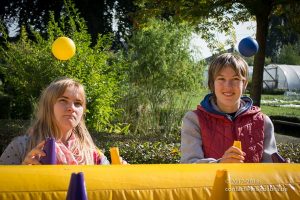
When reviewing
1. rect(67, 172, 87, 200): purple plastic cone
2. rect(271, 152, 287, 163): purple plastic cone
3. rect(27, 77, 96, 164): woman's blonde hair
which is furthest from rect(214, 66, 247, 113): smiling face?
rect(67, 172, 87, 200): purple plastic cone

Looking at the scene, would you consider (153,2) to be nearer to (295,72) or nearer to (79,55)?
(79,55)

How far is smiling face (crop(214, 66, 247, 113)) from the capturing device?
Answer: 2518mm

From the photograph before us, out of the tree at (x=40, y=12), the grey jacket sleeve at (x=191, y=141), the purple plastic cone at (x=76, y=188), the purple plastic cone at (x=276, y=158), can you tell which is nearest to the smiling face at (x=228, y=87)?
the grey jacket sleeve at (x=191, y=141)

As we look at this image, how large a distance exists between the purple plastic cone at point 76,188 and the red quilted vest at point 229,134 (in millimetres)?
1163

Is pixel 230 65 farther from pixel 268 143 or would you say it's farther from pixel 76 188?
pixel 76 188

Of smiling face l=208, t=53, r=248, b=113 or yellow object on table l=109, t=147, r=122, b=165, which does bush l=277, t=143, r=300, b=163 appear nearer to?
smiling face l=208, t=53, r=248, b=113

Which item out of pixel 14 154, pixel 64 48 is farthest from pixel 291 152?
pixel 14 154

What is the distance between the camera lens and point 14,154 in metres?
2.36

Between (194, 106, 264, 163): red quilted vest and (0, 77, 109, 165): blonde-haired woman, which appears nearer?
(0, 77, 109, 165): blonde-haired woman

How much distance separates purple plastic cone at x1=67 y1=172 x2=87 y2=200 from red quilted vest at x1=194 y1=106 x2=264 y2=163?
1163 mm

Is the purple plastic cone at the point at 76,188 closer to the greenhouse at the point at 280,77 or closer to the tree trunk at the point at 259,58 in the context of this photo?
the tree trunk at the point at 259,58

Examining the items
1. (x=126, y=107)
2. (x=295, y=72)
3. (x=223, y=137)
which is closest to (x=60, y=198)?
(x=223, y=137)

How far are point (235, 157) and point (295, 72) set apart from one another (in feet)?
137

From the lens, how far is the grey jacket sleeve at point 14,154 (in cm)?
234
